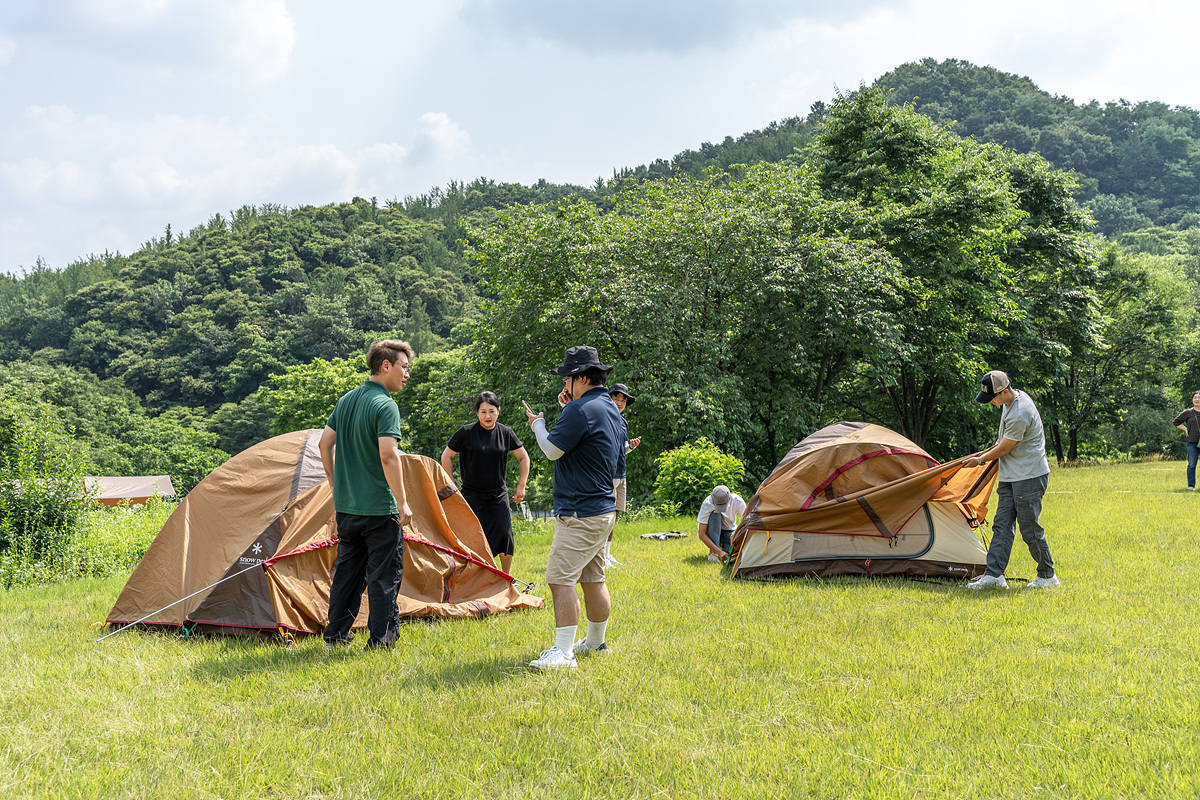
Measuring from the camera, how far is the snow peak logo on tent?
5793 millimetres

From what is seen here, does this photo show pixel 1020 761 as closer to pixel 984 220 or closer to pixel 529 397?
pixel 529 397

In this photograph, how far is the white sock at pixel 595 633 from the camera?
5188 millimetres

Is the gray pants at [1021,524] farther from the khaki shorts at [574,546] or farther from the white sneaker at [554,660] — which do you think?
the white sneaker at [554,660]

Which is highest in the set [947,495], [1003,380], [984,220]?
[984,220]

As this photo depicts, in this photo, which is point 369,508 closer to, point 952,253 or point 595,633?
point 595,633

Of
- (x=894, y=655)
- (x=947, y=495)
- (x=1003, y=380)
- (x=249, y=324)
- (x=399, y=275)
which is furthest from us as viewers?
(x=399, y=275)

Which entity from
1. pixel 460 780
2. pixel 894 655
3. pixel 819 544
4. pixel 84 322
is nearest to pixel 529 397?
pixel 819 544

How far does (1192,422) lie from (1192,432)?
0.25 metres

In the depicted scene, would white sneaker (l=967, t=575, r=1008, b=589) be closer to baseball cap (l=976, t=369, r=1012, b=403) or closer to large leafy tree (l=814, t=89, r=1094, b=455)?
baseball cap (l=976, t=369, r=1012, b=403)

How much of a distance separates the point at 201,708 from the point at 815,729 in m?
3.35

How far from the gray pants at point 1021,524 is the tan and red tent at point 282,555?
14.4ft

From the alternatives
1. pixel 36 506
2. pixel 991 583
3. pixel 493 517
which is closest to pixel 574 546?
pixel 493 517

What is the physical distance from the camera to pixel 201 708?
417cm

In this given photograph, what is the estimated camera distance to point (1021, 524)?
272 inches
